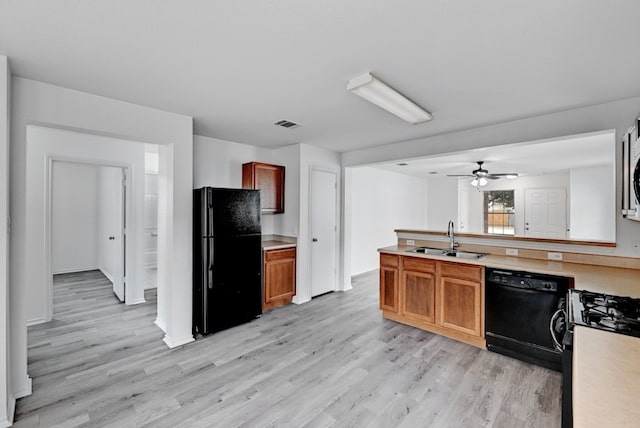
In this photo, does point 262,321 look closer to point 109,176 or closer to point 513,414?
point 513,414

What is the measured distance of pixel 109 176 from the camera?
539 cm

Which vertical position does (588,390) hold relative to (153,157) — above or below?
below

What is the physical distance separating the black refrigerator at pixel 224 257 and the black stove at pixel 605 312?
3.03 meters

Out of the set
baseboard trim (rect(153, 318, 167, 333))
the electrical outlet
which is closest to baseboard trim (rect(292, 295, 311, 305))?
baseboard trim (rect(153, 318, 167, 333))

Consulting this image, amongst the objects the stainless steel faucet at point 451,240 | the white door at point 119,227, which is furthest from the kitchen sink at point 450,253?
the white door at point 119,227

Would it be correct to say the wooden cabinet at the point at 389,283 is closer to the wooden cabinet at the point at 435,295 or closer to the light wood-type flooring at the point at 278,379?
the wooden cabinet at the point at 435,295

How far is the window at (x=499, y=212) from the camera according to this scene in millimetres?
7727

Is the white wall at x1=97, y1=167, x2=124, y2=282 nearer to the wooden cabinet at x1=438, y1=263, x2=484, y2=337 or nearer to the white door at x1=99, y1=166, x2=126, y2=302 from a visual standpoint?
the white door at x1=99, y1=166, x2=126, y2=302

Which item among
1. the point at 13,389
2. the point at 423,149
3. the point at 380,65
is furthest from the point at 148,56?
the point at 423,149

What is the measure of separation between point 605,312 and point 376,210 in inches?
199

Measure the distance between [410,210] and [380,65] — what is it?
250 inches

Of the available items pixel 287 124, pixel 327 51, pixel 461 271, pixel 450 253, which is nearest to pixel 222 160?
pixel 287 124

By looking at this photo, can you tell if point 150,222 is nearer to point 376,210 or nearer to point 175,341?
point 175,341

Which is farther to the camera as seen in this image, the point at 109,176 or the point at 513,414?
the point at 109,176
